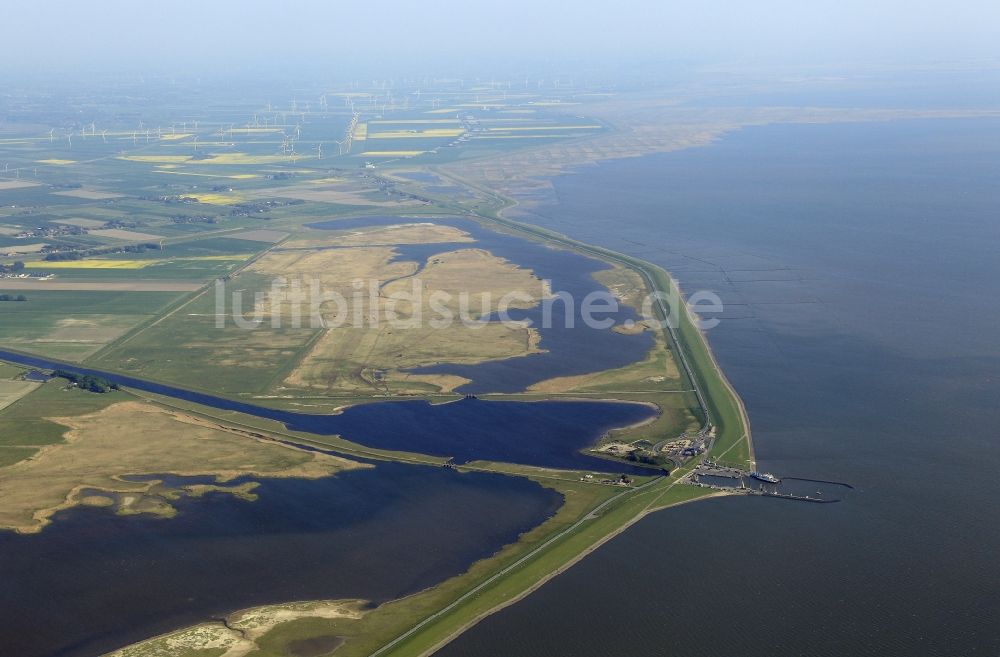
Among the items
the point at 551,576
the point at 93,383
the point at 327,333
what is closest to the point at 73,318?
the point at 93,383

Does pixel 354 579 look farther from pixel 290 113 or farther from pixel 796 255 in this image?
pixel 290 113

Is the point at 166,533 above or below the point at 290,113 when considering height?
below

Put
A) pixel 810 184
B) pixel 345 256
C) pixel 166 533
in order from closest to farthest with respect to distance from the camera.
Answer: pixel 166 533 < pixel 345 256 < pixel 810 184

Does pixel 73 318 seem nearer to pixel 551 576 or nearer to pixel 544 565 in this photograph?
pixel 544 565

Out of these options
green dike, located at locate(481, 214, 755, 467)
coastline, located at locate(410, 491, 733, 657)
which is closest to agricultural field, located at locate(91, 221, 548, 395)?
green dike, located at locate(481, 214, 755, 467)

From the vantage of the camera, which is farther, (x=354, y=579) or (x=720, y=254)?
(x=720, y=254)

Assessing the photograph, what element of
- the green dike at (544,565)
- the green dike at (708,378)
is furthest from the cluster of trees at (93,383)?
the green dike at (708,378)

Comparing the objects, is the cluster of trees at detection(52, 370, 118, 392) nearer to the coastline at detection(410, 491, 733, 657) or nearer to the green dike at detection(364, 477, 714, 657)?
the green dike at detection(364, 477, 714, 657)

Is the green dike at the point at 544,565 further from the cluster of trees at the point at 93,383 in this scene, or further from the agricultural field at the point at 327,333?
the cluster of trees at the point at 93,383

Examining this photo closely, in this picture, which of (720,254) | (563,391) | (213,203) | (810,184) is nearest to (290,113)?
(213,203)

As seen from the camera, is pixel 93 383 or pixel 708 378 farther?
pixel 93 383

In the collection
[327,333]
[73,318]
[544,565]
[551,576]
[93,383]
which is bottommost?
[551,576]
